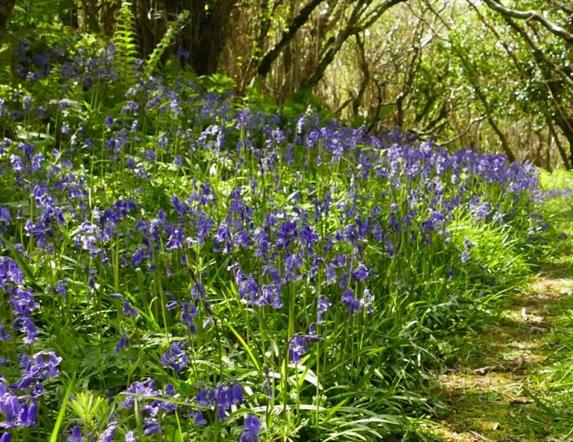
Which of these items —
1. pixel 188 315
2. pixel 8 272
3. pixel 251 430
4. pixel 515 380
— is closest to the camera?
pixel 251 430

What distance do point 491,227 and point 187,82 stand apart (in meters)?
3.06

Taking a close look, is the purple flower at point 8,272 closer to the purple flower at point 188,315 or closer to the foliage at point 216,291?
the foliage at point 216,291

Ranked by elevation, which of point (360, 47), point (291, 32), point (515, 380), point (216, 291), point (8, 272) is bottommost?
point (515, 380)

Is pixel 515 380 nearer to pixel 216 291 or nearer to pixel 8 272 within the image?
pixel 216 291

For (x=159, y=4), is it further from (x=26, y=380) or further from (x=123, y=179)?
(x=26, y=380)

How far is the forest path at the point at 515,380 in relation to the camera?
2.53 meters

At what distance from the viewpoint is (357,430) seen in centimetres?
→ 223

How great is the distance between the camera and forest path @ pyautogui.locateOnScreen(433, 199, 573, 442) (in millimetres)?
2531

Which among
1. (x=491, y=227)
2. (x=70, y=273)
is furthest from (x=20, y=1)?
(x=491, y=227)

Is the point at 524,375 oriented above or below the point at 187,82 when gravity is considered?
below

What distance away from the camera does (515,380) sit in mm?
3027

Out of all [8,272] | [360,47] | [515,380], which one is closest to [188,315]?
[8,272]

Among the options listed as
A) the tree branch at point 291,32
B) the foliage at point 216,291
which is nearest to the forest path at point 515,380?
the foliage at point 216,291

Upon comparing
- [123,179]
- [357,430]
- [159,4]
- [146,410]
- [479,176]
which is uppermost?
[159,4]
